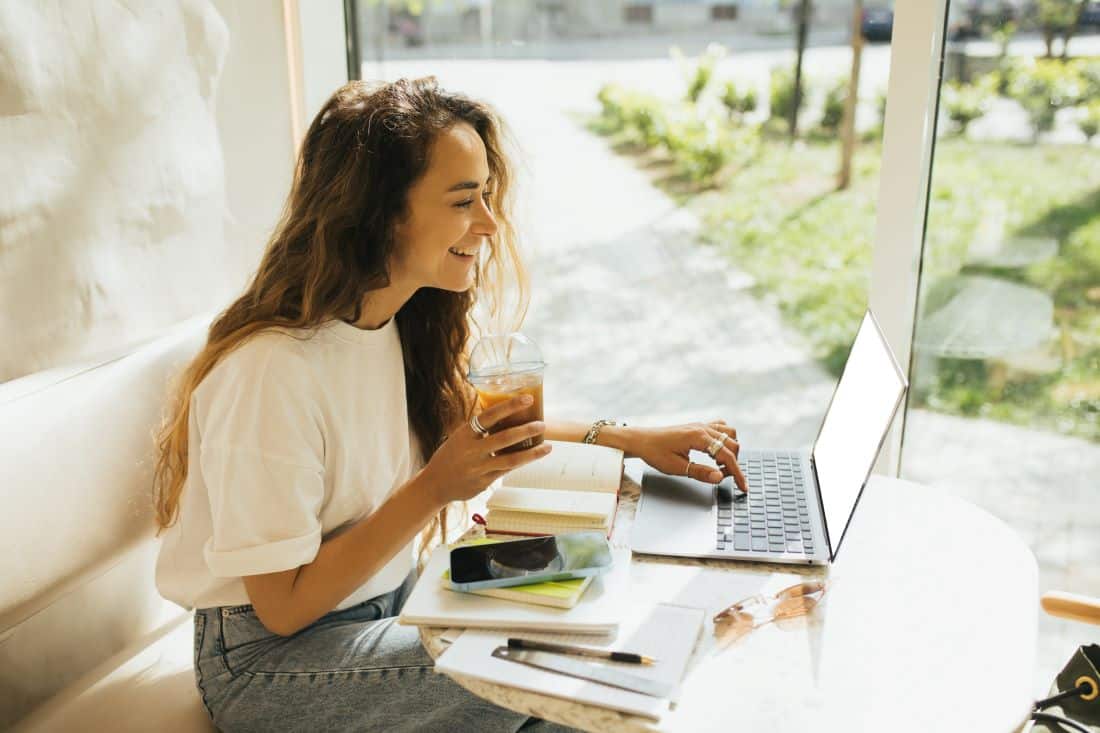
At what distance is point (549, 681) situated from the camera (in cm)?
107

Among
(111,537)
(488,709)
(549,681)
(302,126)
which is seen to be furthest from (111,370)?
(302,126)

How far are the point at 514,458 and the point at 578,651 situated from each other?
0.30m

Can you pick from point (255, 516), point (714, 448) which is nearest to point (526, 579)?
point (255, 516)

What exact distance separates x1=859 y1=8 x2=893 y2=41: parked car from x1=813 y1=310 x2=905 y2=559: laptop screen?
2.69ft

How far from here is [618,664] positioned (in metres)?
1.11

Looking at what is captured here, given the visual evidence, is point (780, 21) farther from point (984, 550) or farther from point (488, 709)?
point (488, 709)

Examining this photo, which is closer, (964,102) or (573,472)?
(573,472)

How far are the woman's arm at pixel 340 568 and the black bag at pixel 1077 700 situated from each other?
944 millimetres

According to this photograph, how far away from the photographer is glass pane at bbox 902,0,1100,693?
1908 millimetres

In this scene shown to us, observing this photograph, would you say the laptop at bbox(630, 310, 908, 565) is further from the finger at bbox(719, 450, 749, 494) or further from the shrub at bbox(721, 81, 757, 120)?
the shrub at bbox(721, 81, 757, 120)

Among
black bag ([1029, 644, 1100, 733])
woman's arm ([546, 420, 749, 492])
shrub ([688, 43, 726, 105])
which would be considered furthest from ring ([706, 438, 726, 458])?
shrub ([688, 43, 726, 105])

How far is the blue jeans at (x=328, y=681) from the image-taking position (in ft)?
4.45

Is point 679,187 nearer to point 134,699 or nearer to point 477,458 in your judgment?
point 477,458

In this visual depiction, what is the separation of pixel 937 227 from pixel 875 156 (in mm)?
304
